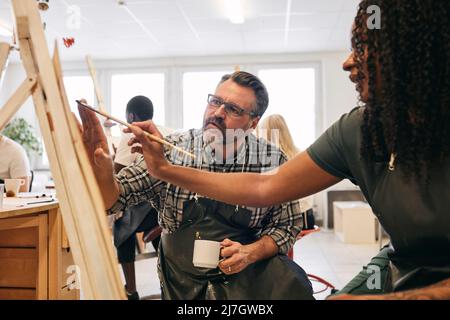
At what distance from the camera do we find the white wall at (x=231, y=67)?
21.5ft

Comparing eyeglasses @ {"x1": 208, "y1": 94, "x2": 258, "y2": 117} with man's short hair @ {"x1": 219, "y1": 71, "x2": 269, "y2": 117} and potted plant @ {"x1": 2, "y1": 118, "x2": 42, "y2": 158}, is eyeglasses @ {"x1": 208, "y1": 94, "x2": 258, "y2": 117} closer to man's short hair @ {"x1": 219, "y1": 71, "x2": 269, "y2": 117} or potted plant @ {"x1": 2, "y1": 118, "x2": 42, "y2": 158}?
man's short hair @ {"x1": 219, "y1": 71, "x2": 269, "y2": 117}

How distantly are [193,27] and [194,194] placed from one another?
14.9ft

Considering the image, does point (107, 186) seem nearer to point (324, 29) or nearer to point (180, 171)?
point (180, 171)

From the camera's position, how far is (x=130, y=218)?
2.73m

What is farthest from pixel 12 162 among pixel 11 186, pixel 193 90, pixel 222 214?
pixel 193 90

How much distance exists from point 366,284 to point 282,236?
0.32 meters

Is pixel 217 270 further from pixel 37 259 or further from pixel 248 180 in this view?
pixel 37 259

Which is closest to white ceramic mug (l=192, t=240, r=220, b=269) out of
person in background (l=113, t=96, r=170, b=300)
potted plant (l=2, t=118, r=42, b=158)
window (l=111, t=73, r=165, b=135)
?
person in background (l=113, t=96, r=170, b=300)

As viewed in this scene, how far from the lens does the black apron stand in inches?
44.6

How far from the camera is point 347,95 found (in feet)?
21.4

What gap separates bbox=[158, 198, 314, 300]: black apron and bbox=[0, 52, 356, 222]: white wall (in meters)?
5.37

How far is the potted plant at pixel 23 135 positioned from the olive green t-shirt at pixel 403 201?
267 inches
